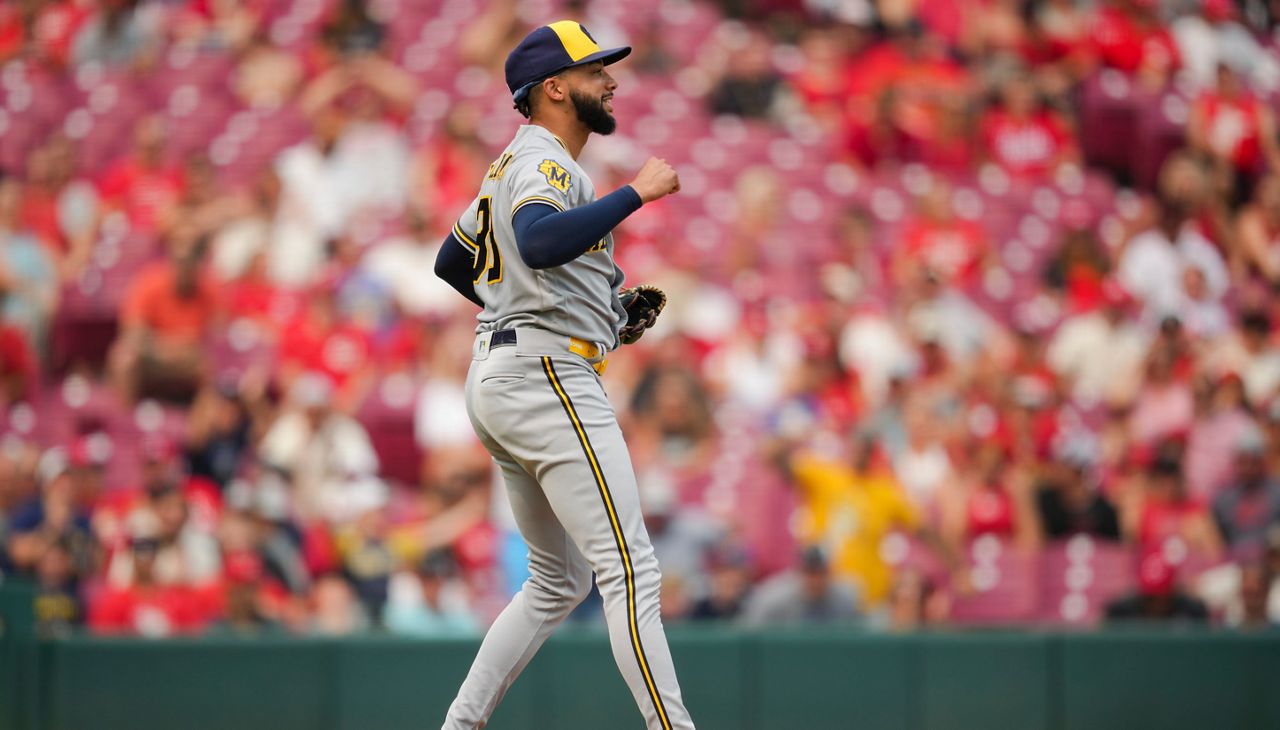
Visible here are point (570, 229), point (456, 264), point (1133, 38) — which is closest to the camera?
Result: point (570, 229)

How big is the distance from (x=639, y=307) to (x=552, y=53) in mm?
676

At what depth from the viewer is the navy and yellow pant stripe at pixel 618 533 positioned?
11.3 feet

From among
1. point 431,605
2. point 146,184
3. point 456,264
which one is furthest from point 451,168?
point 456,264

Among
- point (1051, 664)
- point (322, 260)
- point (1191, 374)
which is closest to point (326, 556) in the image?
point (322, 260)

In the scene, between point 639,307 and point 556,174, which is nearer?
point 556,174

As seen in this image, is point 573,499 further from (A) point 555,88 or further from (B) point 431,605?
(B) point 431,605

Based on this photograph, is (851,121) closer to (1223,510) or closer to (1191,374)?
(1191,374)

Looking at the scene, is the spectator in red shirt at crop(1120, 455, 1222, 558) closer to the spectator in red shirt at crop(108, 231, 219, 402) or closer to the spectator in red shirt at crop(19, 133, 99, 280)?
the spectator in red shirt at crop(108, 231, 219, 402)

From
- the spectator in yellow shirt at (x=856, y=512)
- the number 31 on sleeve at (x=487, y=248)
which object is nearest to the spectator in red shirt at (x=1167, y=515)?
the spectator in yellow shirt at (x=856, y=512)

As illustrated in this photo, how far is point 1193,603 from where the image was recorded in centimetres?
650

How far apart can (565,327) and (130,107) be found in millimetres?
7301

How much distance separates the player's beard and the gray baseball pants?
1.69 ft

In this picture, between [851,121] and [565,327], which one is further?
[851,121]

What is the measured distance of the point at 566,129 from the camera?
12.2 feet
